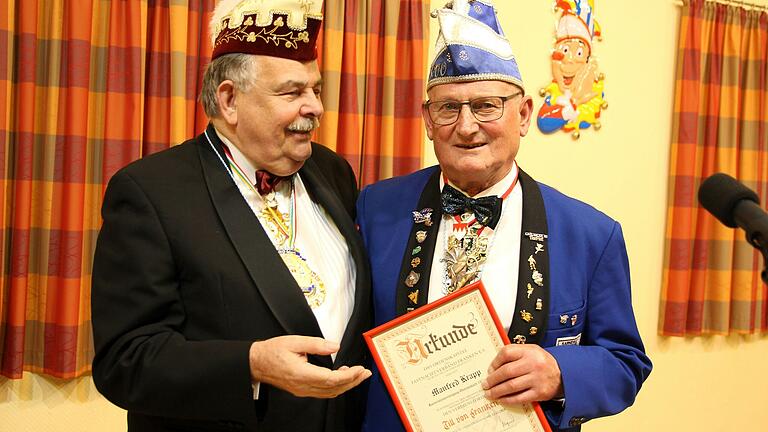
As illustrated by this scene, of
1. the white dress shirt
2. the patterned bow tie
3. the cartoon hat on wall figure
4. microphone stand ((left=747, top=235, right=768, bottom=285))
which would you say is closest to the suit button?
the white dress shirt

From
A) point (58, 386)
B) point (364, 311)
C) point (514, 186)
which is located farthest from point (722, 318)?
point (58, 386)

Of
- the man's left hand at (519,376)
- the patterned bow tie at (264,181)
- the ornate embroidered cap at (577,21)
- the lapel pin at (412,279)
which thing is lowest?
the man's left hand at (519,376)

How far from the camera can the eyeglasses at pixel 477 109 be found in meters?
1.73

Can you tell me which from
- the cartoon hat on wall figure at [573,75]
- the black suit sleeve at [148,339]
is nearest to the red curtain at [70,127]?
the black suit sleeve at [148,339]

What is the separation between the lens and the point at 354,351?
1.71 m

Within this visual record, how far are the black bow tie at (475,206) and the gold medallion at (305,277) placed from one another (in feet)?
1.13

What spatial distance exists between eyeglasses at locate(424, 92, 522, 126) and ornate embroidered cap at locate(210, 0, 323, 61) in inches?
12.9

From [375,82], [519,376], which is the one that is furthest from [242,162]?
[375,82]

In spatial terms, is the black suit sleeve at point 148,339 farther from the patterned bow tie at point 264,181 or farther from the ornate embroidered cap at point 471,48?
the ornate embroidered cap at point 471,48

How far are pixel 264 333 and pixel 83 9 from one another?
1695mm

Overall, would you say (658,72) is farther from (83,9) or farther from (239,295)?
(239,295)

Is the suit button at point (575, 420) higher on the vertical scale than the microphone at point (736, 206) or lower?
lower

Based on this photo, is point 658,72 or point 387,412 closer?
point 387,412

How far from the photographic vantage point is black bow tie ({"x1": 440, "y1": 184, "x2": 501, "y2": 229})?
1.76 metres
